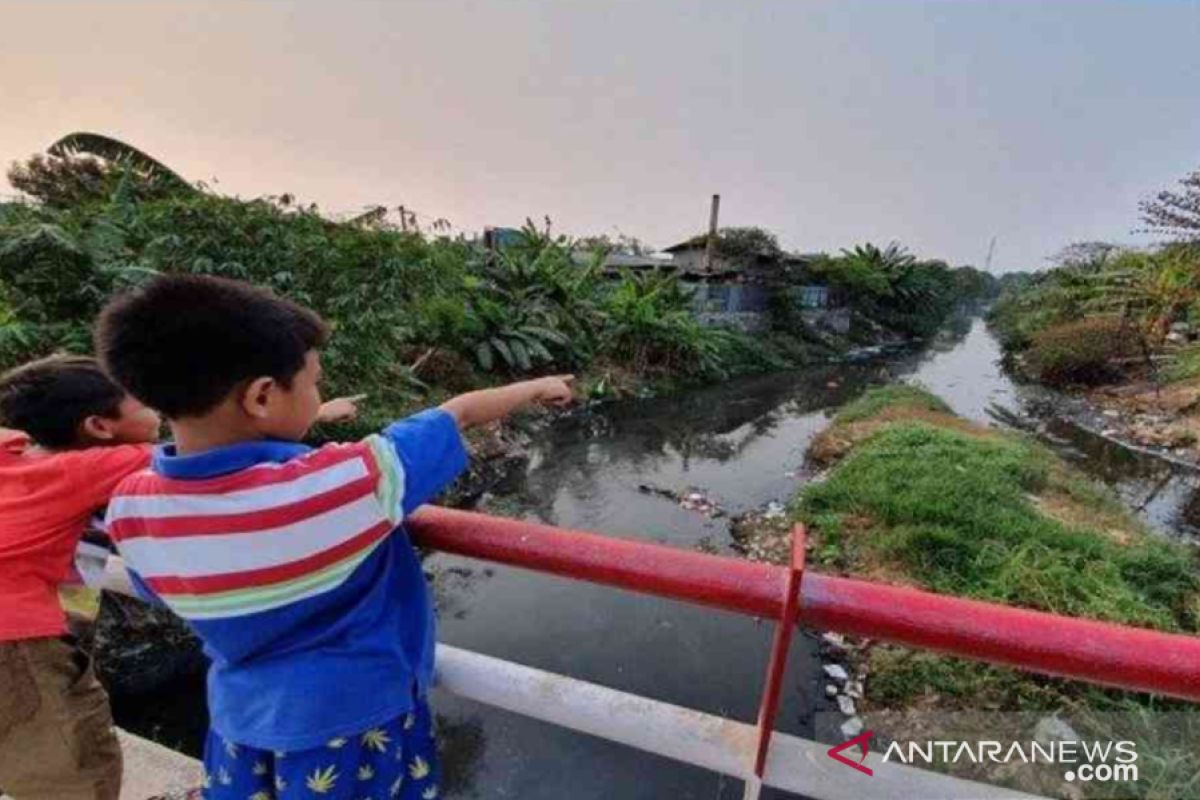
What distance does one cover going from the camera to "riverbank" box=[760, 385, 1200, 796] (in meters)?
4.22

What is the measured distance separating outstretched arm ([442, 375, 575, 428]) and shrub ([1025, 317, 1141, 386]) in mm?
21459

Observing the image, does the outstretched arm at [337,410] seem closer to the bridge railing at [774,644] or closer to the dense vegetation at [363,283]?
the bridge railing at [774,644]

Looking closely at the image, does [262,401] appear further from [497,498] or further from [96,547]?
[497,498]

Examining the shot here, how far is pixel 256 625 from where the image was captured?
890 mm

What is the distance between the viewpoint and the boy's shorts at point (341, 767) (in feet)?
3.17

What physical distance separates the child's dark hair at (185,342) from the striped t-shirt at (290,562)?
3.5 inches

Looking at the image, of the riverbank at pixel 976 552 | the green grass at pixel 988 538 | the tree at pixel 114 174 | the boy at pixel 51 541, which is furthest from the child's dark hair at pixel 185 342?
the tree at pixel 114 174

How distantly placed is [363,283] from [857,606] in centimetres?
794

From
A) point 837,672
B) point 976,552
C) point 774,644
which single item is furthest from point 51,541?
point 976,552

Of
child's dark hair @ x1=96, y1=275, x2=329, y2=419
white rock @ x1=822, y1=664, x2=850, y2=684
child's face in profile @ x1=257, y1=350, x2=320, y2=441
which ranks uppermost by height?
child's dark hair @ x1=96, y1=275, x2=329, y2=419

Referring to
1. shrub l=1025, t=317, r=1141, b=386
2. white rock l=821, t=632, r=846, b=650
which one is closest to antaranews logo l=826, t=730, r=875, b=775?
white rock l=821, t=632, r=846, b=650

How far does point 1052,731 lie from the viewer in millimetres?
1051

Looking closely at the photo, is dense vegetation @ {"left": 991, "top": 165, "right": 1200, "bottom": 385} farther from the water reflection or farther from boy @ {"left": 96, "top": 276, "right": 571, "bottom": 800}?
boy @ {"left": 96, "top": 276, "right": 571, "bottom": 800}

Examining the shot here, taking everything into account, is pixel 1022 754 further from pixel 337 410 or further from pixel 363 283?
pixel 363 283
